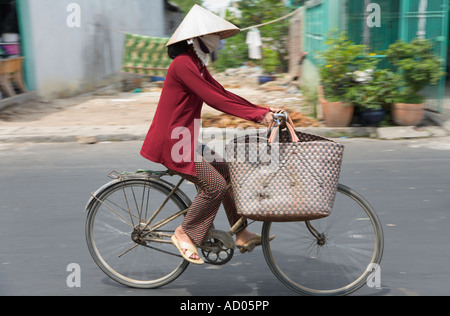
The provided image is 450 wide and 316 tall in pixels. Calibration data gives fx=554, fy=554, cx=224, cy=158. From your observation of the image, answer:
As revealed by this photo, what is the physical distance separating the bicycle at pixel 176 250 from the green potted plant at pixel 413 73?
5.39 m

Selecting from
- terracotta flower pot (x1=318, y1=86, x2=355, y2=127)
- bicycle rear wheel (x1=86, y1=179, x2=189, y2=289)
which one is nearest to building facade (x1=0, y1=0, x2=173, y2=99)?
terracotta flower pot (x1=318, y1=86, x2=355, y2=127)

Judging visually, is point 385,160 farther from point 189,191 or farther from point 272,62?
point 272,62

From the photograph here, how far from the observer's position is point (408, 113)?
8.45m

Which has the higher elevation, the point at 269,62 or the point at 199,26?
the point at 199,26

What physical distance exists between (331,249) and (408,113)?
545 centimetres

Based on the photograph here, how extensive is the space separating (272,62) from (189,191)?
9.96m

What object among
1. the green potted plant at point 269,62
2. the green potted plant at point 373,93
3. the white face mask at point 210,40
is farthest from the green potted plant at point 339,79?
the green potted plant at point 269,62

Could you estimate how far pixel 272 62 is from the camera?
49.2ft

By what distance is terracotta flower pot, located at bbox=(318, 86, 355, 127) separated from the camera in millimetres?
8453

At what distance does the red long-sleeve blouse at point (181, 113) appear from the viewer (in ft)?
10.4

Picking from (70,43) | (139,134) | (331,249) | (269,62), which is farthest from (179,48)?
(269,62)

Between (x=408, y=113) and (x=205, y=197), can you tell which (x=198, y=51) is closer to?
(x=205, y=197)

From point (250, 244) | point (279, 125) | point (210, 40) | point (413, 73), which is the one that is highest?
point (210, 40)
